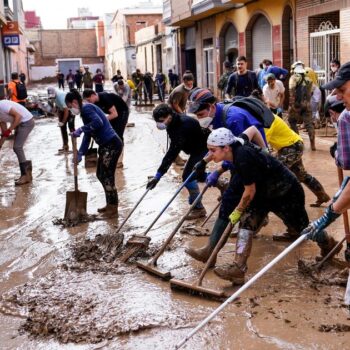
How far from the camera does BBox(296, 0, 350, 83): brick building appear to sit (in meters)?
14.2

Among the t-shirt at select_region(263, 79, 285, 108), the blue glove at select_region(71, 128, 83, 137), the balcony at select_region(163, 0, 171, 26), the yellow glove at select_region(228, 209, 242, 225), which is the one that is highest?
the balcony at select_region(163, 0, 171, 26)

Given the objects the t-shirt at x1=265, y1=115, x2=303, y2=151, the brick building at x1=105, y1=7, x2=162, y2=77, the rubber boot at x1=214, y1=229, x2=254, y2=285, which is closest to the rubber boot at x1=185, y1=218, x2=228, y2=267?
the rubber boot at x1=214, y1=229, x2=254, y2=285

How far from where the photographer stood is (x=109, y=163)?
7336mm

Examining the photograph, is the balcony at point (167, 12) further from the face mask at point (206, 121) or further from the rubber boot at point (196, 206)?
the face mask at point (206, 121)

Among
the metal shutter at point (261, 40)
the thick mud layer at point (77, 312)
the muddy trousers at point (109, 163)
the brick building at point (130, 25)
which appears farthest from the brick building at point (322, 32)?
the brick building at point (130, 25)

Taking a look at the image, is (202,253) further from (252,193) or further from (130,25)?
(130,25)

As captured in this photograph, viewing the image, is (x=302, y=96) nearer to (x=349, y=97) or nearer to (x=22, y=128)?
(x=22, y=128)

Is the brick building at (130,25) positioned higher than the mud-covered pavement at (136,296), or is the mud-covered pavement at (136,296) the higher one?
the brick building at (130,25)

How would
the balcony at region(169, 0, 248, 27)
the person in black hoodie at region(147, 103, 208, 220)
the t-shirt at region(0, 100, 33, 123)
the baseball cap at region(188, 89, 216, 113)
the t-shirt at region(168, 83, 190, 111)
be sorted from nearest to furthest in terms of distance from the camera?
the baseball cap at region(188, 89, 216, 113) < the person in black hoodie at region(147, 103, 208, 220) < the t-shirt at region(168, 83, 190, 111) < the t-shirt at region(0, 100, 33, 123) < the balcony at region(169, 0, 248, 27)

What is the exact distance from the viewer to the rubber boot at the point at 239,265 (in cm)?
471

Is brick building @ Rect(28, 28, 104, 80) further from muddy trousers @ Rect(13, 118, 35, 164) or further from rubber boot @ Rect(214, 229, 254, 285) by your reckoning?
rubber boot @ Rect(214, 229, 254, 285)

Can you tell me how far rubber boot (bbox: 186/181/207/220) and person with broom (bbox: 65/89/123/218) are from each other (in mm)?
995

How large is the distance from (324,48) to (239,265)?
11.9 metres

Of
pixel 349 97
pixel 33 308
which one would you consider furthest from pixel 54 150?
pixel 349 97
